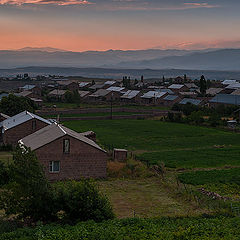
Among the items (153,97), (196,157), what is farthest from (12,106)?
(153,97)

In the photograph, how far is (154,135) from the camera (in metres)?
56.6

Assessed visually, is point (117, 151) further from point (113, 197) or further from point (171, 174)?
point (113, 197)

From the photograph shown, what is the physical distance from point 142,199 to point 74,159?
7.51 meters

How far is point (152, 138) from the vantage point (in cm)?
5400

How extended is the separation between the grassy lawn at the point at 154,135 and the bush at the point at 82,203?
2380 centimetres

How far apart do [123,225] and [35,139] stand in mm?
17039

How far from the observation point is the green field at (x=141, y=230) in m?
19.0

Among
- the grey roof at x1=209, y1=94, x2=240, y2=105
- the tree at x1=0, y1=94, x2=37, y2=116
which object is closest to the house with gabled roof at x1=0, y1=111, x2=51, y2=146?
the tree at x1=0, y1=94, x2=37, y2=116

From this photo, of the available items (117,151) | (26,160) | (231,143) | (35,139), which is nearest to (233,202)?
(26,160)

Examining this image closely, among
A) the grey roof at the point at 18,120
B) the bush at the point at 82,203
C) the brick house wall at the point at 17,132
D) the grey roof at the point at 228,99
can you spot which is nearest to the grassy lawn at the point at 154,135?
the grey roof at the point at 18,120

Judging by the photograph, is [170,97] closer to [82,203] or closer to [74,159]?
[74,159]

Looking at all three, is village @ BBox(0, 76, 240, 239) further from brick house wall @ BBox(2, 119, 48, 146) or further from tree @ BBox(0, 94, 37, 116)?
tree @ BBox(0, 94, 37, 116)

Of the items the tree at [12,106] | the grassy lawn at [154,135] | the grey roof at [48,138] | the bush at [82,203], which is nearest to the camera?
the bush at [82,203]

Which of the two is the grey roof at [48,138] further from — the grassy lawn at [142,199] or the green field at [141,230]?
the green field at [141,230]
